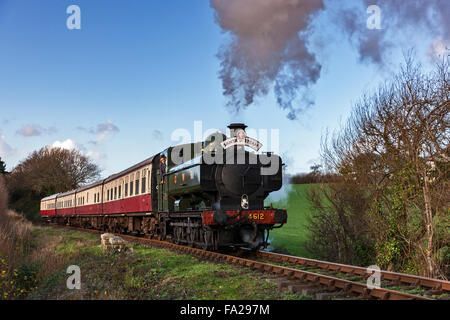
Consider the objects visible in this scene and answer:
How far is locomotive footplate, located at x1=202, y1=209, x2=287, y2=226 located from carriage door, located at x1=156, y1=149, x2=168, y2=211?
353cm

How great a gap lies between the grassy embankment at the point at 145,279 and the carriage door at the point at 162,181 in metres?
2.51

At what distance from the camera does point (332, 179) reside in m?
14.3

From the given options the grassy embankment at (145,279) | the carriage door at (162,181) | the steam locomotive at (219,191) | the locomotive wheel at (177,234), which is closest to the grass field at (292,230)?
the steam locomotive at (219,191)

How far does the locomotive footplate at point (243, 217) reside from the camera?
968cm

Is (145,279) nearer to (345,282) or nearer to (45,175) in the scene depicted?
(345,282)

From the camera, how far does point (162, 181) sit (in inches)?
528

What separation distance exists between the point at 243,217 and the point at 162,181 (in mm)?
4280

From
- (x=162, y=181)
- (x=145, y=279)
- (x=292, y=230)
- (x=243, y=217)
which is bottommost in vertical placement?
(x=292, y=230)

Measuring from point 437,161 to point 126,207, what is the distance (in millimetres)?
13168

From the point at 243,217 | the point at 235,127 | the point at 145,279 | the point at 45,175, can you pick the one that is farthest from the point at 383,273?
the point at 45,175

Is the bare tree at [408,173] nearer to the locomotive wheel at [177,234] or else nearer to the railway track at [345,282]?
the railway track at [345,282]

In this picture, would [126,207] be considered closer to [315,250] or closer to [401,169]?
[315,250]

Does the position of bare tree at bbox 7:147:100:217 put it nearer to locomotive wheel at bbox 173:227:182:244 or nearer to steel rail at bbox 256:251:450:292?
locomotive wheel at bbox 173:227:182:244
